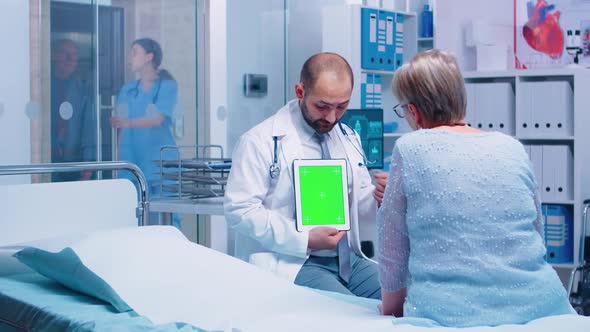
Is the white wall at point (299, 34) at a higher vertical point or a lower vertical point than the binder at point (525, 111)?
higher

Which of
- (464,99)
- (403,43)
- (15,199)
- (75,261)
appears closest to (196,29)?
(403,43)

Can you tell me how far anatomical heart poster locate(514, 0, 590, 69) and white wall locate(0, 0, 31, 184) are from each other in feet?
10.7

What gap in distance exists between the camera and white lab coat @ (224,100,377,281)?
2969mm

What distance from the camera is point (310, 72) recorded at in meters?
3.16

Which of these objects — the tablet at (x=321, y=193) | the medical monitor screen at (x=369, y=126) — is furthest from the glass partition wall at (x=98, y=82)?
the tablet at (x=321, y=193)

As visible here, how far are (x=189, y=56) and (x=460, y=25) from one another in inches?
76.2

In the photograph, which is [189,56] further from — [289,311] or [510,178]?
[510,178]

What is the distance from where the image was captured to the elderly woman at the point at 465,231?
1.93m

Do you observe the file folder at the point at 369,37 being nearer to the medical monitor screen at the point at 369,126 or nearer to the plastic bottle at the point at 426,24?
the plastic bottle at the point at 426,24

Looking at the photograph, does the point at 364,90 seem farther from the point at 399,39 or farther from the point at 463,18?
the point at 463,18

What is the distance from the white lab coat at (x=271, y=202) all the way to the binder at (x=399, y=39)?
315 cm

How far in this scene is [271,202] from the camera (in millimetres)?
3092

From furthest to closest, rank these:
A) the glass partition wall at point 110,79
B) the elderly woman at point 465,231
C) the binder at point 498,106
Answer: the binder at point 498,106 → the glass partition wall at point 110,79 → the elderly woman at point 465,231

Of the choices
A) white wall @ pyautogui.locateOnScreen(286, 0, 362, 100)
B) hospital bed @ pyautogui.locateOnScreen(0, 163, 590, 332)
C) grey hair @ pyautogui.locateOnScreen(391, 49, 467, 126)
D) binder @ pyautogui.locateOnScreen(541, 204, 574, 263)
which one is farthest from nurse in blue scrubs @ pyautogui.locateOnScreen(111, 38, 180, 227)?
grey hair @ pyautogui.locateOnScreen(391, 49, 467, 126)
